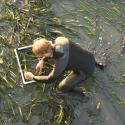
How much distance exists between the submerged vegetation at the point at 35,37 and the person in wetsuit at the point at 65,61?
0.32m

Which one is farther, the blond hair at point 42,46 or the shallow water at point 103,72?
the shallow water at point 103,72

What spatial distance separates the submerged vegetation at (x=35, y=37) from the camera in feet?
18.9

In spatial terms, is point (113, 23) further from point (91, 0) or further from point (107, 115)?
point (107, 115)

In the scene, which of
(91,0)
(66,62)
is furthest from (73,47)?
(91,0)

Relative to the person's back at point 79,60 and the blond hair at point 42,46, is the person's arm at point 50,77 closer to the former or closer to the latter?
the person's back at point 79,60

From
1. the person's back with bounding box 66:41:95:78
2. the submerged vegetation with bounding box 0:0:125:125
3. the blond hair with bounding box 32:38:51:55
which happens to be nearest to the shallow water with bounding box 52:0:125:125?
the submerged vegetation with bounding box 0:0:125:125

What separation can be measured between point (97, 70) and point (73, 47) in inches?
49.1

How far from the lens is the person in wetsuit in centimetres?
499

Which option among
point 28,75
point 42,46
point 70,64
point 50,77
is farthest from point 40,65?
point 42,46

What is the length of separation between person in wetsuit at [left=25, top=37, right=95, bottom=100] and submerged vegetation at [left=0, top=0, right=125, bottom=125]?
0.32 m

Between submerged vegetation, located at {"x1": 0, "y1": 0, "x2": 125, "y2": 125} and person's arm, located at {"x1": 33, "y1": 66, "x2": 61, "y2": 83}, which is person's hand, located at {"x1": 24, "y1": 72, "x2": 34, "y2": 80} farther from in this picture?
submerged vegetation, located at {"x1": 0, "y1": 0, "x2": 125, "y2": 125}

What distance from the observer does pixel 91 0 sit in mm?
7188

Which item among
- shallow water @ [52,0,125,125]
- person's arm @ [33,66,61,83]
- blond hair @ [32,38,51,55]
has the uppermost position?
blond hair @ [32,38,51,55]

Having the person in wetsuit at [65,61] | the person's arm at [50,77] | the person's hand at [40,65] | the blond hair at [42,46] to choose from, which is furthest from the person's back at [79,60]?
the person's hand at [40,65]
